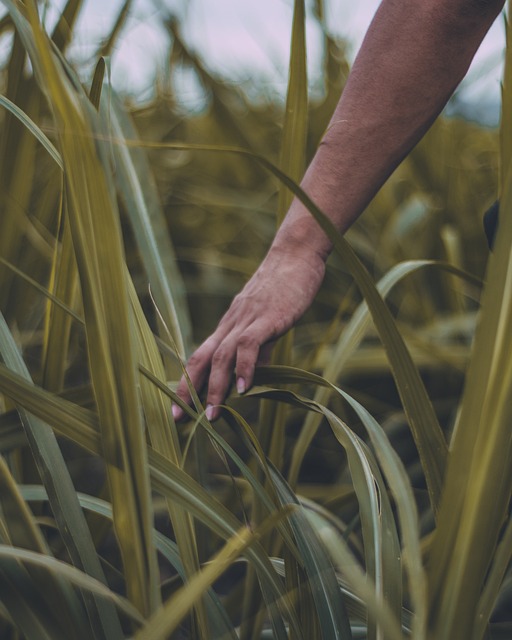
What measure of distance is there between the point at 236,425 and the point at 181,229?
80cm

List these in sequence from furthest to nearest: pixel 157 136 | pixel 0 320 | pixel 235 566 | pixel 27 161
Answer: pixel 157 136 → pixel 235 566 → pixel 27 161 → pixel 0 320

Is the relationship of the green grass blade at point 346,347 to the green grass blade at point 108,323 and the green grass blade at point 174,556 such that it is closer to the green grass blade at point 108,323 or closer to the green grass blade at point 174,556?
the green grass blade at point 174,556

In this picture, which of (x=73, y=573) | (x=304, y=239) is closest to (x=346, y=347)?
(x=304, y=239)

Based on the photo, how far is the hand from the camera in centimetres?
53

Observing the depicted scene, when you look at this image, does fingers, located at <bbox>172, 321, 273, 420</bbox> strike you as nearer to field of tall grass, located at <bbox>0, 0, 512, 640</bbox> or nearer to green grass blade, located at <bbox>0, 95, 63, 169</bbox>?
field of tall grass, located at <bbox>0, 0, 512, 640</bbox>

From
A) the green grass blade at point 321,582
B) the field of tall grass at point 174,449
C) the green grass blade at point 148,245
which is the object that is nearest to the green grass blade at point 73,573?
the field of tall grass at point 174,449

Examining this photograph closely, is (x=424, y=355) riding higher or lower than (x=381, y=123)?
lower

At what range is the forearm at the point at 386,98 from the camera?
0.53m

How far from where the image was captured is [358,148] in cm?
55

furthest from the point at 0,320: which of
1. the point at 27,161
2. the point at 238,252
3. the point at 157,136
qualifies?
the point at 157,136

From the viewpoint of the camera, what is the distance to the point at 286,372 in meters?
0.51

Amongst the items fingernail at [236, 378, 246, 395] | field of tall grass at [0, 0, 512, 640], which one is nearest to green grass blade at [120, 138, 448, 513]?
field of tall grass at [0, 0, 512, 640]

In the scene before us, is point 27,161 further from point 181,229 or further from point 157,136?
point 157,136

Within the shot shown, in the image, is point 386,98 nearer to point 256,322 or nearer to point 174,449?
point 256,322
